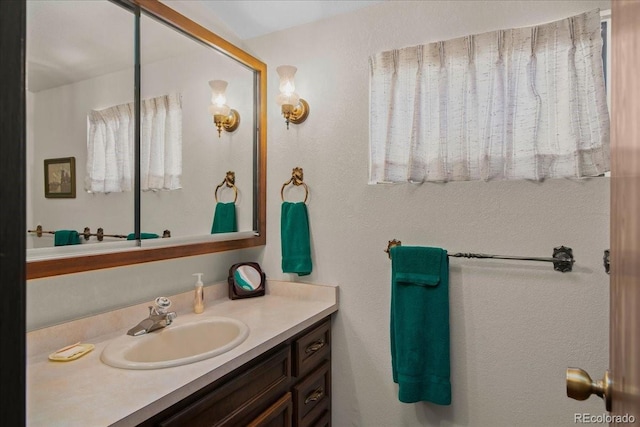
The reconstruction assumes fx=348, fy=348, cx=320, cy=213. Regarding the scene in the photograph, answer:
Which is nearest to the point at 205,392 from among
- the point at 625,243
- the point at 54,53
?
the point at 625,243

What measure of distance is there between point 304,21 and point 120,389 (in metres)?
1.82

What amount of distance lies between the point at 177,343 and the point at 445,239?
1216mm

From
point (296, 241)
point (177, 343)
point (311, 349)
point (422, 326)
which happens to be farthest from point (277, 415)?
point (296, 241)

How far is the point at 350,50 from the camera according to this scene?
1761mm

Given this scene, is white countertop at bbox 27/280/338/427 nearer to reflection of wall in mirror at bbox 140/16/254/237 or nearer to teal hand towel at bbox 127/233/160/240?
teal hand towel at bbox 127/233/160/240

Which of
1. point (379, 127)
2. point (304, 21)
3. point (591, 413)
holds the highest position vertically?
point (304, 21)

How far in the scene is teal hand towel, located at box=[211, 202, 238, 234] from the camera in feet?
5.91

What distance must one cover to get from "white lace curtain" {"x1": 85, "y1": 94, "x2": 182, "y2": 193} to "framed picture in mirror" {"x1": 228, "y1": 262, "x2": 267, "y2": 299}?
0.56 meters

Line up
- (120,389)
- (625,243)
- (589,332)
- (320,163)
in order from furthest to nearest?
(320,163) < (589,332) < (120,389) < (625,243)

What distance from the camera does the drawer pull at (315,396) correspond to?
156cm

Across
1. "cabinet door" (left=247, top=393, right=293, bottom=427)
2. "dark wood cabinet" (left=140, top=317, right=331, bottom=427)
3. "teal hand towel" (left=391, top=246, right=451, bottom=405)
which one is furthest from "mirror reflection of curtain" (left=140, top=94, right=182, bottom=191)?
"teal hand towel" (left=391, top=246, right=451, bottom=405)

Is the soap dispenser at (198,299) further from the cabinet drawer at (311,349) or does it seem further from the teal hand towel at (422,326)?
the teal hand towel at (422,326)

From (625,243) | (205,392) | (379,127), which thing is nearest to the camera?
(625,243)

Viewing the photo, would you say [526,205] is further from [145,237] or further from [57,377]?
[57,377]
